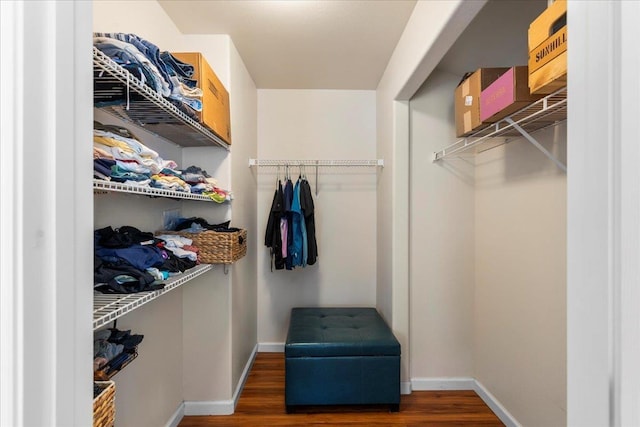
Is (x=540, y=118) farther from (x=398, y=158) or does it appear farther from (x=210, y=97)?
(x=210, y=97)

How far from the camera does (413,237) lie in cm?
236

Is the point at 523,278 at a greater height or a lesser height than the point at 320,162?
lesser

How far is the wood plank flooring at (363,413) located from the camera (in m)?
1.93

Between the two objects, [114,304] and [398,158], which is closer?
[114,304]

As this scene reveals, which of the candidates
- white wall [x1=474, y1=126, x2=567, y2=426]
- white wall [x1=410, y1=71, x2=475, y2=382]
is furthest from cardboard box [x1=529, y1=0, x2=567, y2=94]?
white wall [x1=410, y1=71, x2=475, y2=382]

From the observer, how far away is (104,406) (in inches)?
32.9

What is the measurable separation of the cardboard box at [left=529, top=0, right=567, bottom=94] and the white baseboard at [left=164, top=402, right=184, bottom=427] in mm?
2538

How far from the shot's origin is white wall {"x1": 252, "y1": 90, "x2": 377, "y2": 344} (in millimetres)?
2910

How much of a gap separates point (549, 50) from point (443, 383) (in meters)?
2.30

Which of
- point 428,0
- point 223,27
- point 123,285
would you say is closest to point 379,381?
point 123,285
